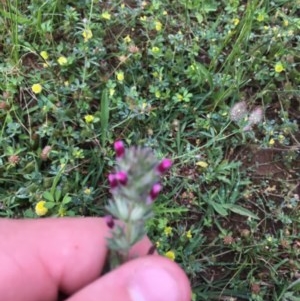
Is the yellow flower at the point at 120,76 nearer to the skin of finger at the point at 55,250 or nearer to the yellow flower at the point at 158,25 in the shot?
the yellow flower at the point at 158,25

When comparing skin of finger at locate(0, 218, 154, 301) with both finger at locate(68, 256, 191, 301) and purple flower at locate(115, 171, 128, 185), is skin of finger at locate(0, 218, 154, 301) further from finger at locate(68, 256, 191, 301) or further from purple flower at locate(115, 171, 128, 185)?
purple flower at locate(115, 171, 128, 185)

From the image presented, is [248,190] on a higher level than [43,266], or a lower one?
lower

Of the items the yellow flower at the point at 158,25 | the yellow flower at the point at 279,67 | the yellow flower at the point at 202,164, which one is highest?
the yellow flower at the point at 158,25

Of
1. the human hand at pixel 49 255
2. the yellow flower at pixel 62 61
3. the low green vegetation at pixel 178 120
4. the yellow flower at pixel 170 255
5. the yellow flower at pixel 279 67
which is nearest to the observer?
the human hand at pixel 49 255

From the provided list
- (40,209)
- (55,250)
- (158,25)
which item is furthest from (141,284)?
(158,25)

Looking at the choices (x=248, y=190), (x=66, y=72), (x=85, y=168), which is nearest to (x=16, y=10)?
(x=66, y=72)

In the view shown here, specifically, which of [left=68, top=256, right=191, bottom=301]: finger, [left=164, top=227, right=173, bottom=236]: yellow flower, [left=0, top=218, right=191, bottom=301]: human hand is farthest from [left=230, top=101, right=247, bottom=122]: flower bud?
[left=68, top=256, right=191, bottom=301]: finger

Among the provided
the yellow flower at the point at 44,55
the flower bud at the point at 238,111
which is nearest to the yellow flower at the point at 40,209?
the yellow flower at the point at 44,55

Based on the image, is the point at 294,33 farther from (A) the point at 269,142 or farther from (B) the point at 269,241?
(B) the point at 269,241
